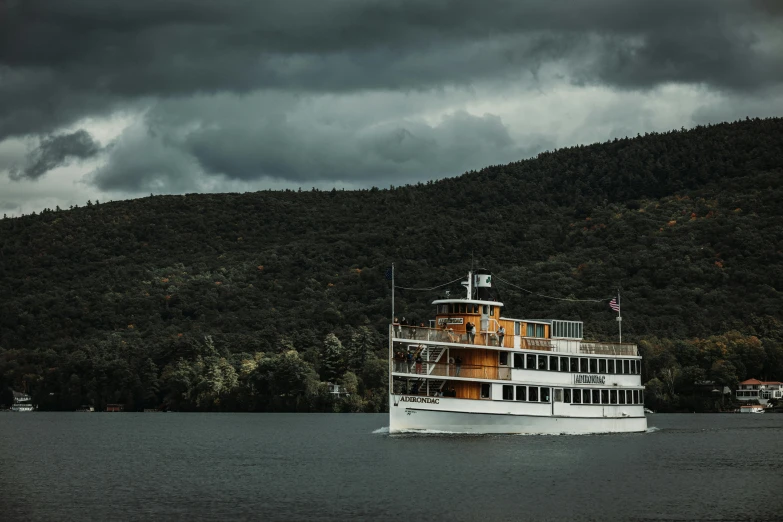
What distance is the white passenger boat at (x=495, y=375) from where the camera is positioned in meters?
72.6

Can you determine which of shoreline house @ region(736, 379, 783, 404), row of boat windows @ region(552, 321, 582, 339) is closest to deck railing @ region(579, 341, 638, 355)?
row of boat windows @ region(552, 321, 582, 339)

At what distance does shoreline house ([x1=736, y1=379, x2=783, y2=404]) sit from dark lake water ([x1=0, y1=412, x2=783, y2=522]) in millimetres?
52358

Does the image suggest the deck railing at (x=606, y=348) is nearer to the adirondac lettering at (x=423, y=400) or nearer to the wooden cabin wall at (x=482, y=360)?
the wooden cabin wall at (x=482, y=360)

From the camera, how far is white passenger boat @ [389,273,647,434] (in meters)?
72.6

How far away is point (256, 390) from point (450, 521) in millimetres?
102415

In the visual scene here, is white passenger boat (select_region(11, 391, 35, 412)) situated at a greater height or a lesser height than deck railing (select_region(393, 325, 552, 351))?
lesser

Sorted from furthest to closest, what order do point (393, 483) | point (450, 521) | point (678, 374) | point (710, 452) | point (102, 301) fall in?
point (102, 301)
point (678, 374)
point (710, 452)
point (393, 483)
point (450, 521)

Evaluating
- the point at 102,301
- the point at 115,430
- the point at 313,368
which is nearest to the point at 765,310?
the point at 313,368

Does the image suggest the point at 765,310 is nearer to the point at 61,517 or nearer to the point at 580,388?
the point at 580,388

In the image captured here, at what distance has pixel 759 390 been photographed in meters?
144

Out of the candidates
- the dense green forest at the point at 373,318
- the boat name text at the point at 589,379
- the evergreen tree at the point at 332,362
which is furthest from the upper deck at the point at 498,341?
the evergreen tree at the point at 332,362

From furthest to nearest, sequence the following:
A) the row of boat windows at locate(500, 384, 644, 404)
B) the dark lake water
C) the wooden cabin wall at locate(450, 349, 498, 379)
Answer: the row of boat windows at locate(500, 384, 644, 404) < the wooden cabin wall at locate(450, 349, 498, 379) < the dark lake water

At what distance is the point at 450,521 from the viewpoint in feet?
141

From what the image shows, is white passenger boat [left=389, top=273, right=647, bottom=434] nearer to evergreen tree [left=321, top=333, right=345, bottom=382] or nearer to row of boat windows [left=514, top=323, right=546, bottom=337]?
row of boat windows [left=514, top=323, right=546, bottom=337]
